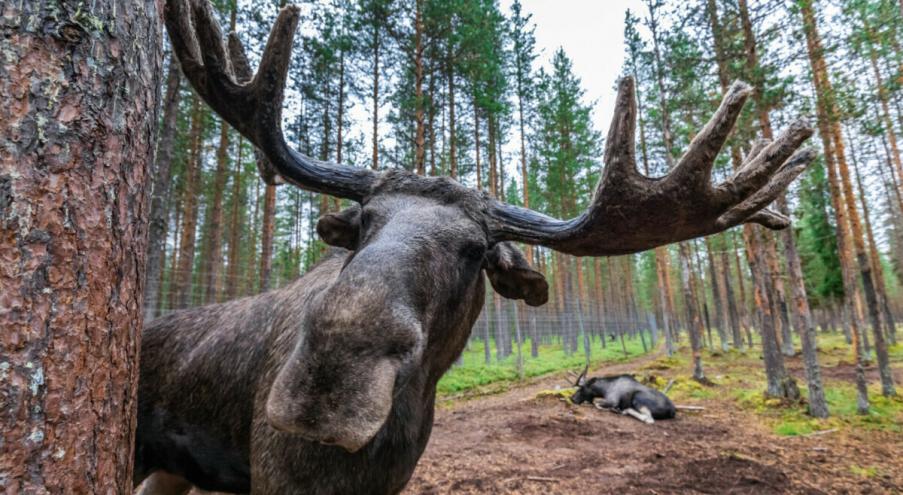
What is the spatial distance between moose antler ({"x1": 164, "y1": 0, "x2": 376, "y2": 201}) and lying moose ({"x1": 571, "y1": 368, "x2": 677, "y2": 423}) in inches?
385

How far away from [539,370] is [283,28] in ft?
61.0

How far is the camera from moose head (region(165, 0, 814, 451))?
1.73m

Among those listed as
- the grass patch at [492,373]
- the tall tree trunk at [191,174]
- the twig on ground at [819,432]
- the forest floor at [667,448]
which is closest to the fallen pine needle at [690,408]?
the forest floor at [667,448]

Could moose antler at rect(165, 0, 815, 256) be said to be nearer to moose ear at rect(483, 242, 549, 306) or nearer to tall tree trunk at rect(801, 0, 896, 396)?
moose ear at rect(483, 242, 549, 306)

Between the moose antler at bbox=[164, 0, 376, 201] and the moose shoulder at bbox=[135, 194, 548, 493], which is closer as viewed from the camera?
the moose shoulder at bbox=[135, 194, 548, 493]

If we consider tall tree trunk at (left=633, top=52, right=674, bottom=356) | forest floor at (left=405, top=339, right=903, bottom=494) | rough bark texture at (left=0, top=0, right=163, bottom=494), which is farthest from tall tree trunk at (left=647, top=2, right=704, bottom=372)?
rough bark texture at (left=0, top=0, right=163, bottom=494)

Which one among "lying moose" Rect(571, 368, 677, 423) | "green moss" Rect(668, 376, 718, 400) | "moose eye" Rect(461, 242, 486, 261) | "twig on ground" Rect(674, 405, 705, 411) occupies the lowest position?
"green moss" Rect(668, 376, 718, 400)

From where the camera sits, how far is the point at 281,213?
3500cm

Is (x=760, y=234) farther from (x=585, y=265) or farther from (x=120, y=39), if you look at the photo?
(x=585, y=265)

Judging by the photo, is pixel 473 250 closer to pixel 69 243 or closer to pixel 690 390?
pixel 69 243

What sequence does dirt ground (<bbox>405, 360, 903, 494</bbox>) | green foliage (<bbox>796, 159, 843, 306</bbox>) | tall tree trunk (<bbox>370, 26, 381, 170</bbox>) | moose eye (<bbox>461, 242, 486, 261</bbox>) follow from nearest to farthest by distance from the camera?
moose eye (<bbox>461, 242, 486, 261</bbox>) → dirt ground (<bbox>405, 360, 903, 494</bbox>) → tall tree trunk (<bbox>370, 26, 381, 170</bbox>) → green foliage (<bbox>796, 159, 843, 306</bbox>)

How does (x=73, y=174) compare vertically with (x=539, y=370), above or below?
above

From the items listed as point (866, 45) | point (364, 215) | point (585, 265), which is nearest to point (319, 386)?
point (364, 215)

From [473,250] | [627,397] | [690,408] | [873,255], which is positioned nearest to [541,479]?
[473,250]
